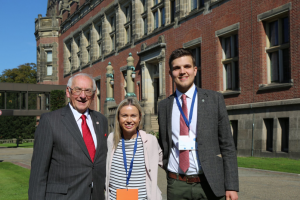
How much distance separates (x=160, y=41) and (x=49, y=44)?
22.9 metres

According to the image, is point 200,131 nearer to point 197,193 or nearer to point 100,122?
point 197,193

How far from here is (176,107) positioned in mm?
3564

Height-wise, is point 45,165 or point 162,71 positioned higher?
point 162,71

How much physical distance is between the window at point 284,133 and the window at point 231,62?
3027mm

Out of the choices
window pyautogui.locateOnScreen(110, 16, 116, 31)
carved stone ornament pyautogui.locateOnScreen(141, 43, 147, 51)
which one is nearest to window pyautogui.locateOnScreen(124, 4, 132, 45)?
window pyautogui.locateOnScreen(110, 16, 116, 31)

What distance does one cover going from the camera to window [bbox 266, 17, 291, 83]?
13203mm

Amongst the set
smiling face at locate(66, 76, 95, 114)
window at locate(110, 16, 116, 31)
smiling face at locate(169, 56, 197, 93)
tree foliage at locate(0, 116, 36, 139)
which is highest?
window at locate(110, 16, 116, 31)

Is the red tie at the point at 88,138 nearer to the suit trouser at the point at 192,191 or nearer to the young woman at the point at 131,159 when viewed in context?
the young woman at the point at 131,159

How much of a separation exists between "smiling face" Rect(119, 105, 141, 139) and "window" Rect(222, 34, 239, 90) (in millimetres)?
12498

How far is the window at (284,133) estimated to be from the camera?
12.9 meters

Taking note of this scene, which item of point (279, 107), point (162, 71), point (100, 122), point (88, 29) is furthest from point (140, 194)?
point (88, 29)

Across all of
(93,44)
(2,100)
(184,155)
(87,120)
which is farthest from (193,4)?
(2,100)

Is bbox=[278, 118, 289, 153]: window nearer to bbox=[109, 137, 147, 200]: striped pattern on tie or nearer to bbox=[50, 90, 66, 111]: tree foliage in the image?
bbox=[109, 137, 147, 200]: striped pattern on tie

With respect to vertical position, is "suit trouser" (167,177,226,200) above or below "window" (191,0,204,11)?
below
